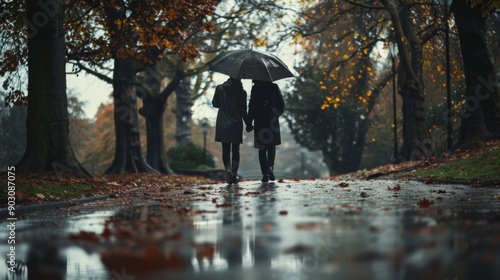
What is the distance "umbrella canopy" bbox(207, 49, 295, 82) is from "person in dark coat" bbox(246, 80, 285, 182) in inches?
17.5

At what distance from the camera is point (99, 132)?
6525 cm

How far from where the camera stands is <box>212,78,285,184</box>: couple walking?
53.6ft

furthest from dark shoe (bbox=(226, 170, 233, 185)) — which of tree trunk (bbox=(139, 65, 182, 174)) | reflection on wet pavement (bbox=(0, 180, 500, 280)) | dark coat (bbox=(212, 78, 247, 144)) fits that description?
tree trunk (bbox=(139, 65, 182, 174))

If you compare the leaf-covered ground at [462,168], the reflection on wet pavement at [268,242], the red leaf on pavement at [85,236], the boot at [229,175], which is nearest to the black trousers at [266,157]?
the boot at [229,175]

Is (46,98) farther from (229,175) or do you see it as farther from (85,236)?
(85,236)

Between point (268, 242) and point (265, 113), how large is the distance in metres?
10.3

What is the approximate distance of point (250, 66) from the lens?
1600 centimetres

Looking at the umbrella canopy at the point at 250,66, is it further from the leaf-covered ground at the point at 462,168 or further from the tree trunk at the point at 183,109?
the tree trunk at the point at 183,109

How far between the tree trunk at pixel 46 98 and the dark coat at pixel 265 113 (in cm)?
470

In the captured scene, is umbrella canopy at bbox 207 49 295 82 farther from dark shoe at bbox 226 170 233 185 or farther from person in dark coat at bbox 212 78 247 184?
dark shoe at bbox 226 170 233 185

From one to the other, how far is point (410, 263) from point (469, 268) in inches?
16.3

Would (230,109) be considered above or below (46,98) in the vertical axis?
below

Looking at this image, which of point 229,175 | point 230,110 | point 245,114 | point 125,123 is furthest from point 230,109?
point 125,123

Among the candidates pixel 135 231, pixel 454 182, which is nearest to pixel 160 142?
pixel 454 182
